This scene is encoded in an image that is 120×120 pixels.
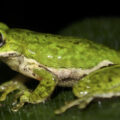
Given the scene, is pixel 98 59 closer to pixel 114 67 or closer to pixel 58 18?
pixel 114 67

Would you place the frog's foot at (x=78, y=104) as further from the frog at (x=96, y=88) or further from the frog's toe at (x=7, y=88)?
the frog's toe at (x=7, y=88)

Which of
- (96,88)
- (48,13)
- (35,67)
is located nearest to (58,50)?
(35,67)

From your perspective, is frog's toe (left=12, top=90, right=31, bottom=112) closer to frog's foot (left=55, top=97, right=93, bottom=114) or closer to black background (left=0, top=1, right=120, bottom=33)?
frog's foot (left=55, top=97, right=93, bottom=114)

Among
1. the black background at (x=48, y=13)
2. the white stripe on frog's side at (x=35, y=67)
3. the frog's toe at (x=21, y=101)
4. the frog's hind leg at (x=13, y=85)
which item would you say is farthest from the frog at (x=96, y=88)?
the black background at (x=48, y=13)

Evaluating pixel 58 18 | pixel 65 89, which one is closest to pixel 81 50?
pixel 65 89

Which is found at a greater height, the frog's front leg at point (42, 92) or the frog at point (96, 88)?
the frog at point (96, 88)

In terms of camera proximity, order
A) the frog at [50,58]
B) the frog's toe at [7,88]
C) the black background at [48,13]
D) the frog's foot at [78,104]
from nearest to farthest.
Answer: the frog's foot at [78,104]
the frog at [50,58]
the frog's toe at [7,88]
the black background at [48,13]

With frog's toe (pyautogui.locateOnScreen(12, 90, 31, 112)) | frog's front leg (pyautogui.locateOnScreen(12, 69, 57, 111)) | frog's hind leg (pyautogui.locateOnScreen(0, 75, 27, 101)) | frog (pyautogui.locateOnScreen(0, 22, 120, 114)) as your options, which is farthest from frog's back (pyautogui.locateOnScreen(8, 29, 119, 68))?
frog's hind leg (pyautogui.locateOnScreen(0, 75, 27, 101))
